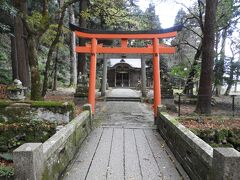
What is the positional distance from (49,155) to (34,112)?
5425 millimetres

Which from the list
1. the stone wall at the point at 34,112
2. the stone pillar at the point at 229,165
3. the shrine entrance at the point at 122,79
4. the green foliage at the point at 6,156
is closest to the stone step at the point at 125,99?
the stone wall at the point at 34,112

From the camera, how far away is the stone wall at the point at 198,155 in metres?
3.35

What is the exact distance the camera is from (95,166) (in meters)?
5.75

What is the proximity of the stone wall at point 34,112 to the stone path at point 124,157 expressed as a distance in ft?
4.23

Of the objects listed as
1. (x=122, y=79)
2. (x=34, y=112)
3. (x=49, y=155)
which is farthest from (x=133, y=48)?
(x=122, y=79)

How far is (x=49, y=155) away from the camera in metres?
4.46

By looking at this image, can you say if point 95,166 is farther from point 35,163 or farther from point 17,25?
point 17,25

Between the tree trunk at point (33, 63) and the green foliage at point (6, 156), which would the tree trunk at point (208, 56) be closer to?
the tree trunk at point (33, 63)

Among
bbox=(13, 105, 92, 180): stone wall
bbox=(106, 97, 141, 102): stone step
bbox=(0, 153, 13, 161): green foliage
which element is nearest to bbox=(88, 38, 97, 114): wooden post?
bbox=(0, 153, 13, 161): green foliage

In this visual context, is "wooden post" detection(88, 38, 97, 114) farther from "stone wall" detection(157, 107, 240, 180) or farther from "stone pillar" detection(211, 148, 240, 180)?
"stone pillar" detection(211, 148, 240, 180)

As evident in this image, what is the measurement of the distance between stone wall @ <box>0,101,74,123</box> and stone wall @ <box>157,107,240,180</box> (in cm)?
358

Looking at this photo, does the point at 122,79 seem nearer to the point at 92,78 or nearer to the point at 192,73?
the point at 192,73

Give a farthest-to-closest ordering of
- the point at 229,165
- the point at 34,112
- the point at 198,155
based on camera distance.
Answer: the point at 34,112, the point at 198,155, the point at 229,165

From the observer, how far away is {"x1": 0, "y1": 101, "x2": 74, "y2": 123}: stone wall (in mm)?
9523
